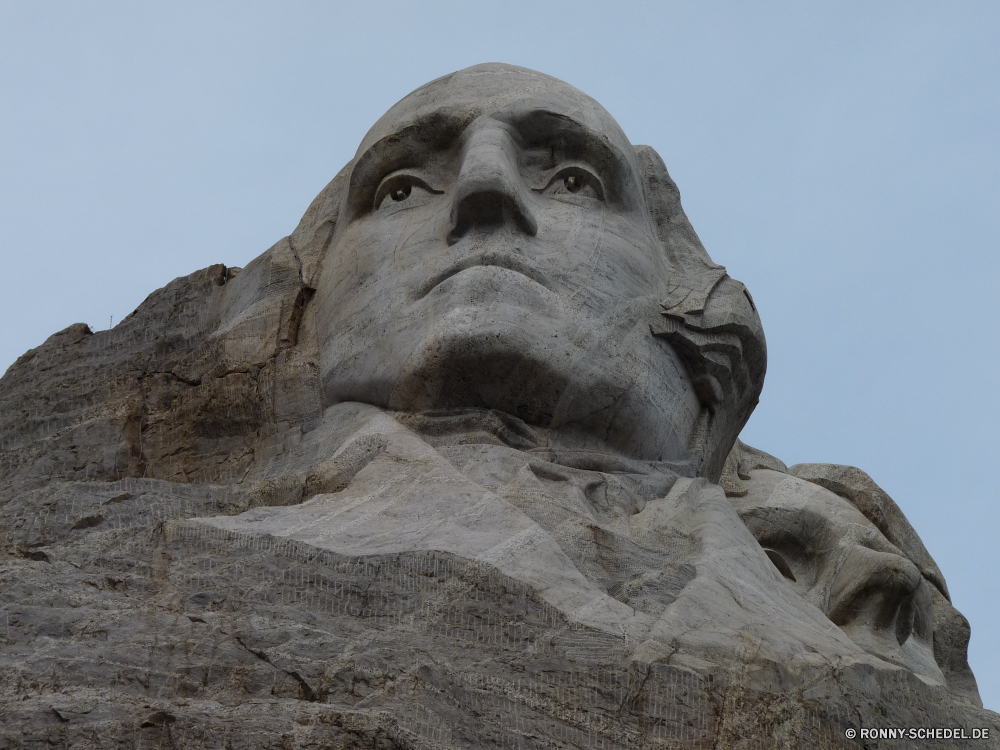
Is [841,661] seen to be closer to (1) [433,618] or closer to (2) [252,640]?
(1) [433,618]

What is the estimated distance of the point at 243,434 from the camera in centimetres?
710

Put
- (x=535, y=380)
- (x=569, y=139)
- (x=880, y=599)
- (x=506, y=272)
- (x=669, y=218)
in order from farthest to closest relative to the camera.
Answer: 1. (x=669, y=218)
2. (x=569, y=139)
3. (x=880, y=599)
4. (x=506, y=272)
5. (x=535, y=380)

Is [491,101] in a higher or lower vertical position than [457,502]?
higher

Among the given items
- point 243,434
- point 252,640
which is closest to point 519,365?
point 243,434

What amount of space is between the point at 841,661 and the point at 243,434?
294 cm

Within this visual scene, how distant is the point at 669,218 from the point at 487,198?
119cm

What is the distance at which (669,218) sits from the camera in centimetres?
761

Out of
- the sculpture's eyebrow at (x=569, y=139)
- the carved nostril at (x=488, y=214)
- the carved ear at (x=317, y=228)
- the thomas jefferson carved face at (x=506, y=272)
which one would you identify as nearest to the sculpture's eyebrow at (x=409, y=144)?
the thomas jefferson carved face at (x=506, y=272)

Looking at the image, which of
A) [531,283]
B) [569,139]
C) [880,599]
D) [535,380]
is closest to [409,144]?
[569,139]

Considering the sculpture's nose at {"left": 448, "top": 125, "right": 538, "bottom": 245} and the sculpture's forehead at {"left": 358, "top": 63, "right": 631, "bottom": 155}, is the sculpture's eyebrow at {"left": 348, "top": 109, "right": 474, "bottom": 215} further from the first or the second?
the sculpture's nose at {"left": 448, "top": 125, "right": 538, "bottom": 245}

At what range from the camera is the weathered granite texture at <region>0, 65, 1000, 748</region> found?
4.55 meters

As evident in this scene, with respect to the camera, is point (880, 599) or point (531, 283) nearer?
point (531, 283)

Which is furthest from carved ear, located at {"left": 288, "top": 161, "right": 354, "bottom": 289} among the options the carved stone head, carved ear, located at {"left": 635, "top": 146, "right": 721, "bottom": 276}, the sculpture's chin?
carved ear, located at {"left": 635, "top": 146, "right": 721, "bottom": 276}

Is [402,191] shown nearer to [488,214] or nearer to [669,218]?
[488,214]
